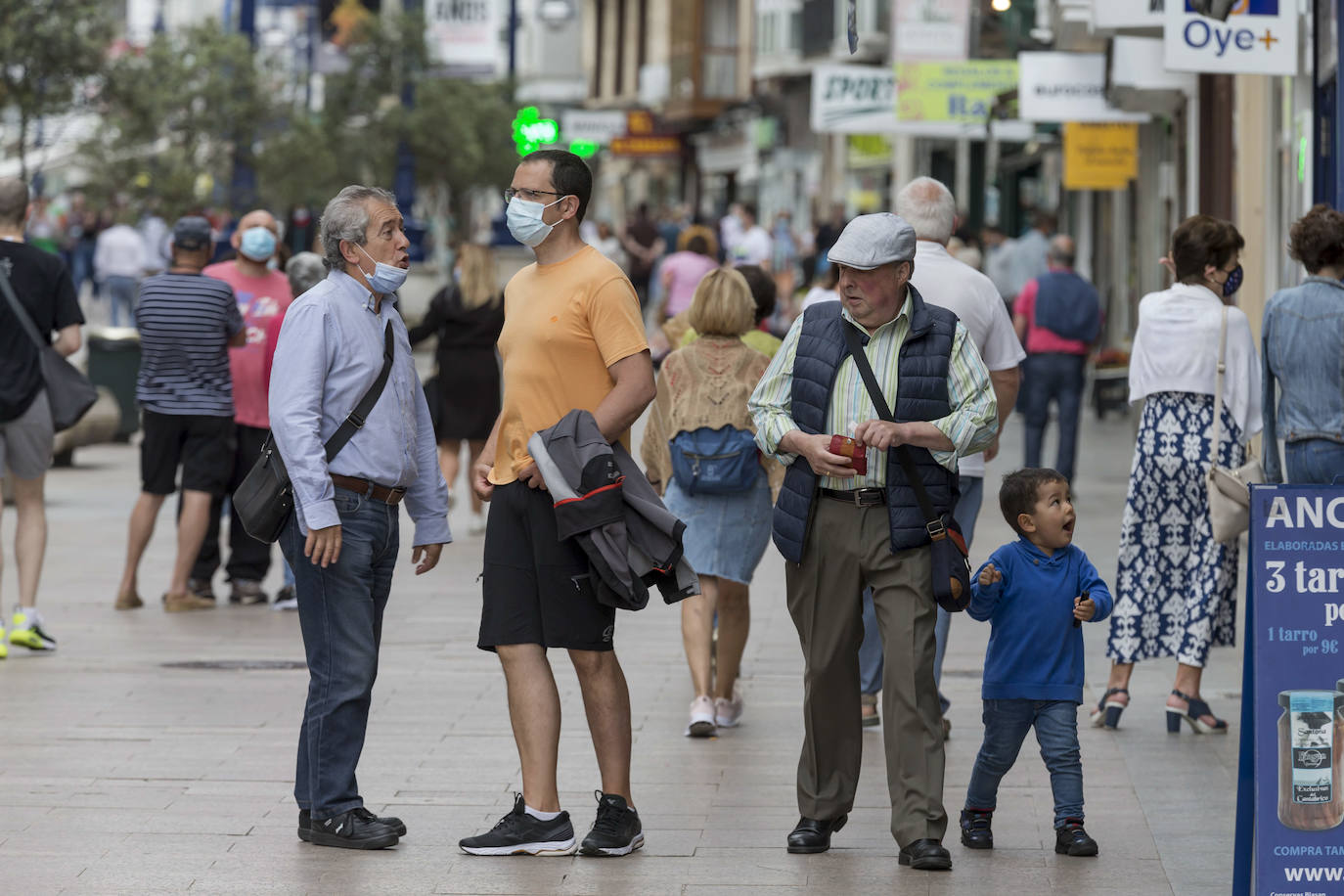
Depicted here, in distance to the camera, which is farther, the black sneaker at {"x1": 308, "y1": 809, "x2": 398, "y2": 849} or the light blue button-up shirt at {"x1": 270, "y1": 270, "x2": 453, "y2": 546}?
the black sneaker at {"x1": 308, "y1": 809, "x2": 398, "y2": 849}

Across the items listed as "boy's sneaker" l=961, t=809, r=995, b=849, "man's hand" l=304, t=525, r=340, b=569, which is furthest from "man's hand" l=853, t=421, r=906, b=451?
"man's hand" l=304, t=525, r=340, b=569

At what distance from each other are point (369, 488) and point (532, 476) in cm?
55

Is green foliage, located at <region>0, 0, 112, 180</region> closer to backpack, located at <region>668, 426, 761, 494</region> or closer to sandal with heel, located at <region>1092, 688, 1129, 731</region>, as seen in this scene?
backpack, located at <region>668, 426, 761, 494</region>

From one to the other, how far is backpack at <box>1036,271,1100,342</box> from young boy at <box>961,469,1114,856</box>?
35.4ft

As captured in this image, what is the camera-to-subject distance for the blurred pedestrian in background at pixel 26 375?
10.1 metres

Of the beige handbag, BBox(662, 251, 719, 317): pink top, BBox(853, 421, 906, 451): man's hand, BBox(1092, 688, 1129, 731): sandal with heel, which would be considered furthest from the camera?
BBox(662, 251, 719, 317): pink top

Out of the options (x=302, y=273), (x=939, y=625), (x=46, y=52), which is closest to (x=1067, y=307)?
(x=302, y=273)

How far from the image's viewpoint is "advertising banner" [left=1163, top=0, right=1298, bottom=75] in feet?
38.5

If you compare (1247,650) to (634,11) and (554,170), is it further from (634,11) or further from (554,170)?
(634,11)

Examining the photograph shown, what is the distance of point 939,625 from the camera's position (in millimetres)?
8250

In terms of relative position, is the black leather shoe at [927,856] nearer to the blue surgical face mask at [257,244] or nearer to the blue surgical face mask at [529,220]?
the blue surgical face mask at [529,220]

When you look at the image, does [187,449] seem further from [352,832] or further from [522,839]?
[522,839]

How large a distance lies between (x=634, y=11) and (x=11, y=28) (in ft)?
161

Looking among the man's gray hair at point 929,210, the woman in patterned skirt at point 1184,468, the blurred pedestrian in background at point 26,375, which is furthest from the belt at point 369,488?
the blurred pedestrian in background at point 26,375
